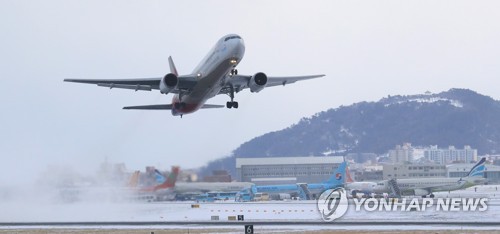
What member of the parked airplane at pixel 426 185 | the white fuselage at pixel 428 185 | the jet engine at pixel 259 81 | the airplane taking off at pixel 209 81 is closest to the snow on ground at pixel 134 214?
the airplane taking off at pixel 209 81

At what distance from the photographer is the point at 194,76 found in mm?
67375

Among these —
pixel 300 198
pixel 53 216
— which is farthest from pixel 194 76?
pixel 300 198

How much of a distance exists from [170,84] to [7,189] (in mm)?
20467

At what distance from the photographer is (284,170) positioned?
18288 cm

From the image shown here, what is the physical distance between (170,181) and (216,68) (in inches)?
1532

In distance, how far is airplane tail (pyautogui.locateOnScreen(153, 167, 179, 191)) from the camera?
96188mm

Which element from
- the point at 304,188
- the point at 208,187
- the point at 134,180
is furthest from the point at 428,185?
the point at 134,180

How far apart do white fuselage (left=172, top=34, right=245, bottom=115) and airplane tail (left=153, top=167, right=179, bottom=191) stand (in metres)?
26.6

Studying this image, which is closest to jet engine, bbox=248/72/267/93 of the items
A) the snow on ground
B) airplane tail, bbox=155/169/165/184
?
the snow on ground

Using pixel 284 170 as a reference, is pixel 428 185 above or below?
below

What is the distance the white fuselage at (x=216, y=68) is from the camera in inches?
2522

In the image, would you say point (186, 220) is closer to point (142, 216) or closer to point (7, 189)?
point (142, 216)

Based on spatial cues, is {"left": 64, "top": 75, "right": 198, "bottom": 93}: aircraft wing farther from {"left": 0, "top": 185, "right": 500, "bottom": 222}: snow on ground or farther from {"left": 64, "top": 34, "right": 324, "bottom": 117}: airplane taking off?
{"left": 0, "top": 185, "right": 500, "bottom": 222}: snow on ground

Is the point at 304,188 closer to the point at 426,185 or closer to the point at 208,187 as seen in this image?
the point at 208,187
